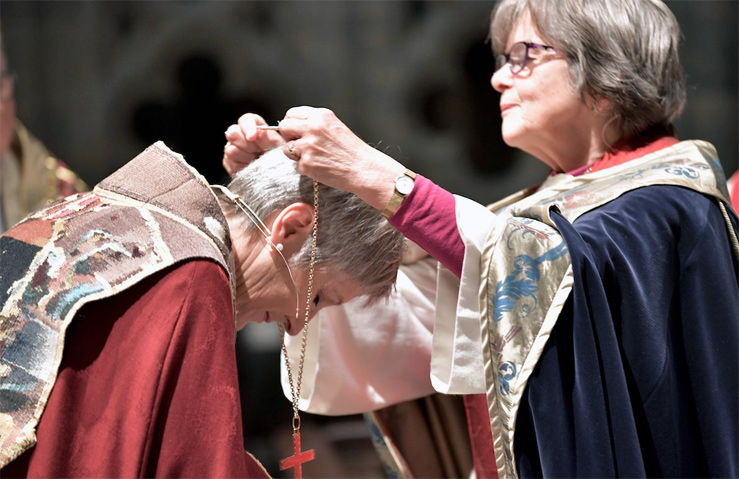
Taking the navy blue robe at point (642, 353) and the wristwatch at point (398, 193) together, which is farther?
the wristwatch at point (398, 193)

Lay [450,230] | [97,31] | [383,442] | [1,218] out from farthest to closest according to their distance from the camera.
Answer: [97,31], [1,218], [383,442], [450,230]

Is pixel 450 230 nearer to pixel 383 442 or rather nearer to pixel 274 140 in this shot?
pixel 274 140

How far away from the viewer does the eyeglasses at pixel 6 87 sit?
3.37 metres

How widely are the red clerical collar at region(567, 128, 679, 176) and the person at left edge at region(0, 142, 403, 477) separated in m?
1.11

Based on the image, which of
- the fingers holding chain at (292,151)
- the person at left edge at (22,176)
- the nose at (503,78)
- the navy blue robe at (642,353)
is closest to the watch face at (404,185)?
the fingers holding chain at (292,151)

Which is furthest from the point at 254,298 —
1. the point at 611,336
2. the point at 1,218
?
the point at 1,218

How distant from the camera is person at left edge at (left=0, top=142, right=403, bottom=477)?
4.96ft

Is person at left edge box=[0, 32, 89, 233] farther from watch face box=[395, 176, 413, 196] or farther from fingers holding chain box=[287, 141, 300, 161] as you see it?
watch face box=[395, 176, 413, 196]

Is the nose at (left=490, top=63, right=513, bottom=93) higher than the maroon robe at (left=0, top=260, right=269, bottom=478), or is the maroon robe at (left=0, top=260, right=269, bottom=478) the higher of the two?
the nose at (left=490, top=63, right=513, bottom=93)

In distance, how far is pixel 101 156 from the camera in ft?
13.3

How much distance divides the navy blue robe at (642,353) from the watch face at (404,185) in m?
0.33

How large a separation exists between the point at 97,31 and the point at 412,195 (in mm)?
2664

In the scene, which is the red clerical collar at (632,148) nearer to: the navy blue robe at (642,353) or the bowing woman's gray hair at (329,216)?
the navy blue robe at (642,353)

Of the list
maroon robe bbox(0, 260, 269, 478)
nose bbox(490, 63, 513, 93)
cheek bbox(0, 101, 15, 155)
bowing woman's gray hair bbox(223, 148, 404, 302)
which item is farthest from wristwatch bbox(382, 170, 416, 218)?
cheek bbox(0, 101, 15, 155)
